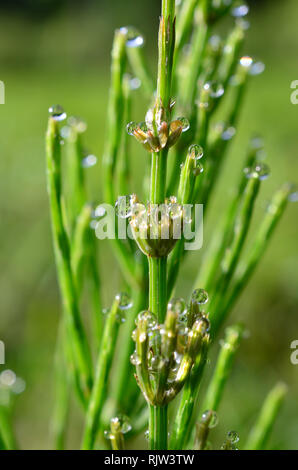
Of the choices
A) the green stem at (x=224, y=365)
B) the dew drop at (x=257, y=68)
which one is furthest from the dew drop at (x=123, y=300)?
the dew drop at (x=257, y=68)

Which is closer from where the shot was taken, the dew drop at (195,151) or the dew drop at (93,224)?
the dew drop at (195,151)

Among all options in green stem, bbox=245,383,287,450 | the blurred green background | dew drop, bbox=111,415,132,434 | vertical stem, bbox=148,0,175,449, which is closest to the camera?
vertical stem, bbox=148,0,175,449

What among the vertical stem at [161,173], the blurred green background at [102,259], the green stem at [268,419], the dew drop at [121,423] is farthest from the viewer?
the blurred green background at [102,259]

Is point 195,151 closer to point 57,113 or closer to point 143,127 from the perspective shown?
point 143,127

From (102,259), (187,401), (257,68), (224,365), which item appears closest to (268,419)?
(224,365)

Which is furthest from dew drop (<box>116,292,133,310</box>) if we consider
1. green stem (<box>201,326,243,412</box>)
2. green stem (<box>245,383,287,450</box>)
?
green stem (<box>245,383,287,450</box>)

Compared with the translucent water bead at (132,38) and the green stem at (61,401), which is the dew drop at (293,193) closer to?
the translucent water bead at (132,38)

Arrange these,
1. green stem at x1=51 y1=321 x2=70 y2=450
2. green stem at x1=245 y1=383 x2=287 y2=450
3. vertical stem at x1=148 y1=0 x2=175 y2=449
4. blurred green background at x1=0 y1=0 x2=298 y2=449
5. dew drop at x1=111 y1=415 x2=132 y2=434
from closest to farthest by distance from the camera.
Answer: vertical stem at x1=148 y1=0 x2=175 y2=449
dew drop at x1=111 y1=415 x2=132 y2=434
green stem at x1=245 y1=383 x2=287 y2=450
green stem at x1=51 y1=321 x2=70 y2=450
blurred green background at x1=0 y1=0 x2=298 y2=449

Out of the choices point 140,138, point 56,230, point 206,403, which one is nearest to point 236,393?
point 206,403

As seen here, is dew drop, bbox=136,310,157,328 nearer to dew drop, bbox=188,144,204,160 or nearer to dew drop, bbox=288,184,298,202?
dew drop, bbox=188,144,204,160
